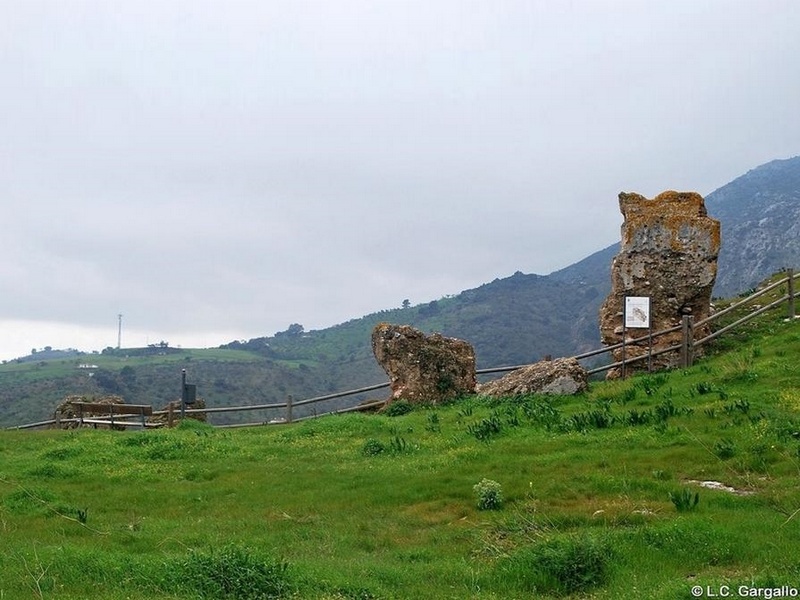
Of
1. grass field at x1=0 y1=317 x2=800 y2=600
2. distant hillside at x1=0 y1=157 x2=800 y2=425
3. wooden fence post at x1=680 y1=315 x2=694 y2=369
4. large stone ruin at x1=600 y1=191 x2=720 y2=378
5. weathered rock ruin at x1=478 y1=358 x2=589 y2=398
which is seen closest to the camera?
grass field at x1=0 y1=317 x2=800 y2=600

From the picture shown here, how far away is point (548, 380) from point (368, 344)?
100034 mm

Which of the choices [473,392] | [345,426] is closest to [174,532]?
[345,426]

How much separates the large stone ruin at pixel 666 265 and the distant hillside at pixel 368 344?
184ft

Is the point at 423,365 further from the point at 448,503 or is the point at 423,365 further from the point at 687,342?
the point at 448,503

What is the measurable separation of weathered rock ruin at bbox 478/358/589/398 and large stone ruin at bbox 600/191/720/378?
3.31 metres

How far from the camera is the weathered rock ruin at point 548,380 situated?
808 inches

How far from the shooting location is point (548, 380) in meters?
21.0

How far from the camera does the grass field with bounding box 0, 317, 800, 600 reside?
7.68 m

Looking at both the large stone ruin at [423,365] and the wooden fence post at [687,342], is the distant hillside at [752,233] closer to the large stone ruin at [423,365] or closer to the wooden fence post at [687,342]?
the wooden fence post at [687,342]

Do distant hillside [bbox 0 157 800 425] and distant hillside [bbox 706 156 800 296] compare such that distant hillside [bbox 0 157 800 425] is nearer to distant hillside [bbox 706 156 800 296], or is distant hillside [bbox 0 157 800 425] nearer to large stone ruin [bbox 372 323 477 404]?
distant hillside [bbox 706 156 800 296]

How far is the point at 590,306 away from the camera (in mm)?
123312

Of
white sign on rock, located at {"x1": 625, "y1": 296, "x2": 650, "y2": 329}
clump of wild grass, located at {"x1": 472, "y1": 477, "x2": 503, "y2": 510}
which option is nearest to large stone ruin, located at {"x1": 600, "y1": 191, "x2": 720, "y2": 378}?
white sign on rock, located at {"x1": 625, "y1": 296, "x2": 650, "y2": 329}

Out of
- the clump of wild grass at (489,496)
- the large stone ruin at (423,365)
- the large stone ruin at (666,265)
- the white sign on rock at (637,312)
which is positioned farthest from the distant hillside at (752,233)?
the clump of wild grass at (489,496)

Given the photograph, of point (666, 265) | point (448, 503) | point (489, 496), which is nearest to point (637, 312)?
point (666, 265)
